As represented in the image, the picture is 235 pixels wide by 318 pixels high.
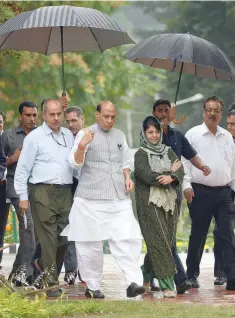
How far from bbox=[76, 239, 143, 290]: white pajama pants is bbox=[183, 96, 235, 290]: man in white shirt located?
5.38ft

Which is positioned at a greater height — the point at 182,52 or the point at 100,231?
the point at 182,52

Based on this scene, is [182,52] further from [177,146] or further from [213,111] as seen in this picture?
[177,146]

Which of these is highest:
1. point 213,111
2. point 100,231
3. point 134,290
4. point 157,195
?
point 213,111

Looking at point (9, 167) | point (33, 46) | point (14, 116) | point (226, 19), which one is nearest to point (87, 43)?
point (33, 46)

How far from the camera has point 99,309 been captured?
12.1 m

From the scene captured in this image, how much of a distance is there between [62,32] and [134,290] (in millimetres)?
3102

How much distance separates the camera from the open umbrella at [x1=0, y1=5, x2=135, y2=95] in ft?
45.1

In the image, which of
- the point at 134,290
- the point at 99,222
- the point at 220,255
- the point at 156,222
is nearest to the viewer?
the point at 134,290

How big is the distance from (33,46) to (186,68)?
6.13 feet

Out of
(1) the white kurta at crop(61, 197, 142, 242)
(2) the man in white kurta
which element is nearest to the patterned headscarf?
(2) the man in white kurta

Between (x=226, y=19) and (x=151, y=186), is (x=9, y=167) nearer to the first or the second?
(x=151, y=186)

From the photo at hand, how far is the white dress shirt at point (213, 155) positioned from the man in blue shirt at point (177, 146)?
36 cm

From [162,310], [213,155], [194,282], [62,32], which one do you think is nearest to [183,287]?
[194,282]

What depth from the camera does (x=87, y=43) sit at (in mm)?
15297
